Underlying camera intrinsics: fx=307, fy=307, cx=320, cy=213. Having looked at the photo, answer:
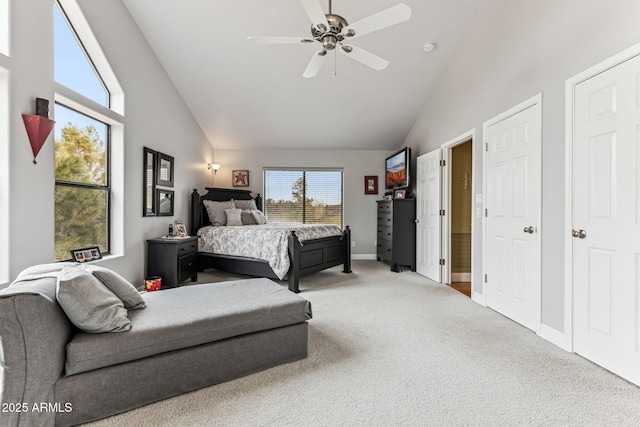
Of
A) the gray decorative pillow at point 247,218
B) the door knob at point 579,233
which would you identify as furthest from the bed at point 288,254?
the door knob at point 579,233

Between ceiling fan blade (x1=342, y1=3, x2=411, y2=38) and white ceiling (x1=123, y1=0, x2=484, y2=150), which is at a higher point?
white ceiling (x1=123, y1=0, x2=484, y2=150)

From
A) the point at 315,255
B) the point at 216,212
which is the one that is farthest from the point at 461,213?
the point at 216,212

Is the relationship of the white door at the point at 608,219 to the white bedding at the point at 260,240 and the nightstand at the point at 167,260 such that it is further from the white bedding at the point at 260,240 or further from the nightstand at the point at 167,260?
the nightstand at the point at 167,260

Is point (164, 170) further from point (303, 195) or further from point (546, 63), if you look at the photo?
point (546, 63)

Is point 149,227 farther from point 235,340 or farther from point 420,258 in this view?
point 420,258

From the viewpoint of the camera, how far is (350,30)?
2426mm

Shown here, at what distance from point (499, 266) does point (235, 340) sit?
9.13 feet

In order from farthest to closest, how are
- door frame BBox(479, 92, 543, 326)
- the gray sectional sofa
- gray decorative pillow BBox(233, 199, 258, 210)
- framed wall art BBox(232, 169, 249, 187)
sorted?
framed wall art BBox(232, 169, 249, 187)
gray decorative pillow BBox(233, 199, 258, 210)
door frame BBox(479, 92, 543, 326)
the gray sectional sofa

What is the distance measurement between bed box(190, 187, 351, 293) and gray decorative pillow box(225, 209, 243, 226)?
0.36 m

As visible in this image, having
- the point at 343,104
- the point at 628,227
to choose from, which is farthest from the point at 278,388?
the point at 343,104

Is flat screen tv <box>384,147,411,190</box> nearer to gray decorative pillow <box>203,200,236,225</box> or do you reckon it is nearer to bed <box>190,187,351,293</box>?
bed <box>190,187,351,293</box>

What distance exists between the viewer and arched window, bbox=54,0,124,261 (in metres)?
2.77

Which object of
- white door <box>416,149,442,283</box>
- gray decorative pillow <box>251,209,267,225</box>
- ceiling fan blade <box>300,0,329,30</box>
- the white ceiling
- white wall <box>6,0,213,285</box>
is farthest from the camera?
gray decorative pillow <box>251,209,267,225</box>

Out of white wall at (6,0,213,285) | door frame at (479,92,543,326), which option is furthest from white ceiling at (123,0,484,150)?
door frame at (479,92,543,326)
